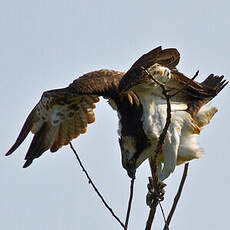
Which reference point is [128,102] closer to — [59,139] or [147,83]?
[147,83]

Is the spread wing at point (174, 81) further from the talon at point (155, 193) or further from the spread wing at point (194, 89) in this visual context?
the talon at point (155, 193)

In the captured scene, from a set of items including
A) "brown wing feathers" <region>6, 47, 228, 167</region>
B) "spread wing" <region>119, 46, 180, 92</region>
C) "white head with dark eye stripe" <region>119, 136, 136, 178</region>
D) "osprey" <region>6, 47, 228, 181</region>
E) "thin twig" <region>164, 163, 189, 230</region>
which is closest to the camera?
"thin twig" <region>164, 163, 189, 230</region>

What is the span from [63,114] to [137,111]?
3.02ft

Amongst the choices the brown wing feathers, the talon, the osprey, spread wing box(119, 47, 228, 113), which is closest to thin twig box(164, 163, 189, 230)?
the talon

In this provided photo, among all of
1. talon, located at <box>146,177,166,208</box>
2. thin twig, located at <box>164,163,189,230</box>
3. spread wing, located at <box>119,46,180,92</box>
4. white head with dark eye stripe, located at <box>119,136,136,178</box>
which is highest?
spread wing, located at <box>119,46,180,92</box>

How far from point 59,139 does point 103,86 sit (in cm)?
104

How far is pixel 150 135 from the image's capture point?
7621 millimetres

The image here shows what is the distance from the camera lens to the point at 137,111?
778 centimetres

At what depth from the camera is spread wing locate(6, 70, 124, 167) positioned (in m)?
7.67

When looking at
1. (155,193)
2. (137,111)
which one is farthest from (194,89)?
(155,193)

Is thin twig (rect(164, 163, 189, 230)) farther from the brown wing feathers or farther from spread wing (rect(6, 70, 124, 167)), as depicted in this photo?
spread wing (rect(6, 70, 124, 167))

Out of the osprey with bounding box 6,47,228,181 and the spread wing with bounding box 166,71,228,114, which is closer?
the osprey with bounding box 6,47,228,181

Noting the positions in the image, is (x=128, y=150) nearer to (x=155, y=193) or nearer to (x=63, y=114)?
(x=63, y=114)

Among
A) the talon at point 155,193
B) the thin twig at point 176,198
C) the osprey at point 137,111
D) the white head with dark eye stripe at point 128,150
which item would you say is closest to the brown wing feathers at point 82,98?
the osprey at point 137,111
